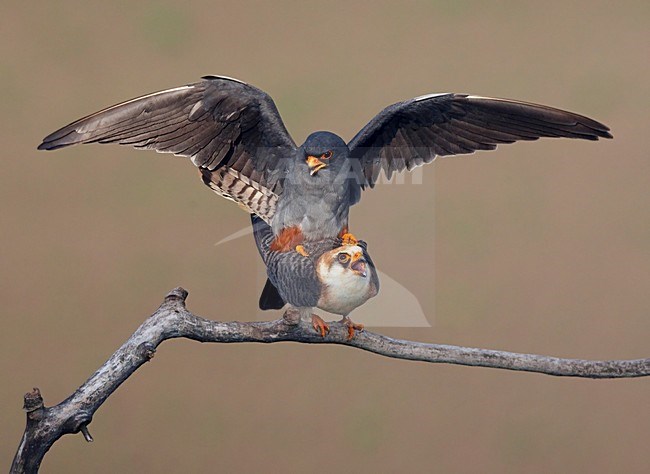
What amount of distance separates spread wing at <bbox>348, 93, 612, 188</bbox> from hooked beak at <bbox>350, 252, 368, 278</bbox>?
0.38m

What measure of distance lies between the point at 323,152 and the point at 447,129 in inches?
17.3

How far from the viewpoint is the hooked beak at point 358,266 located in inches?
79.6

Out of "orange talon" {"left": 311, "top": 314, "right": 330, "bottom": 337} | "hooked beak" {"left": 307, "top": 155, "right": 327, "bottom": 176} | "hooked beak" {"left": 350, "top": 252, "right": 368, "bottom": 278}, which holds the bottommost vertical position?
"orange talon" {"left": 311, "top": 314, "right": 330, "bottom": 337}

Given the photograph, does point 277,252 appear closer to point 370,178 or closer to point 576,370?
point 370,178

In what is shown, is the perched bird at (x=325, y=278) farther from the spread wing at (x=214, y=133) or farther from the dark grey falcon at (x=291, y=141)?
the spread wing at (x=214, y=133)

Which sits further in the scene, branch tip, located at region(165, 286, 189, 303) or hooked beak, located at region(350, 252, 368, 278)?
branch tip, located at region(165, 286, 189, 303)

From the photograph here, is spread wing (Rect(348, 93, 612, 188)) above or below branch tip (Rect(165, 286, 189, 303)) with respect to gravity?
above

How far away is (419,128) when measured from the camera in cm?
239

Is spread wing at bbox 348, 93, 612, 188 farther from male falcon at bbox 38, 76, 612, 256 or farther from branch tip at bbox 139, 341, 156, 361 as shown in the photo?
branch tip at bbox 139, 341, 156, 361

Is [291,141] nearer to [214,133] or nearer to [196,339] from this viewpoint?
[214,133]

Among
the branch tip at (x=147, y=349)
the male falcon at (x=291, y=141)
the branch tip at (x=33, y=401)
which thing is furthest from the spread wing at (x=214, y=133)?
the branch tip at (x=33, y=401)

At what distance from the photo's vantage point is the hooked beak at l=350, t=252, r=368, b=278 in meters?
2.02

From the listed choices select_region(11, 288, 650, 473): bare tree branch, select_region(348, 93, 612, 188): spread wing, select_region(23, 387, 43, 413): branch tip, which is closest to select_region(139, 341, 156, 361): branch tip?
select_region(11, 288, 650, 473): bare tree branch

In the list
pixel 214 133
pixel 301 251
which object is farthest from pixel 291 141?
pixel 301 251
